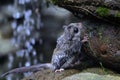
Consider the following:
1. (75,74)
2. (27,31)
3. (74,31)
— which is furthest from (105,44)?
(27,31)

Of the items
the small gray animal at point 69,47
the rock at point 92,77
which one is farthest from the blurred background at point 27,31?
the rock at point 92,77

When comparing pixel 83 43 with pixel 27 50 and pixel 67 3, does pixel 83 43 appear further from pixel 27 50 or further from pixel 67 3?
pixel 27 50

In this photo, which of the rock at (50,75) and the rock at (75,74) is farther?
the rock at (50,75)

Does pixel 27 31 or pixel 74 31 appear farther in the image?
pixel 27 31

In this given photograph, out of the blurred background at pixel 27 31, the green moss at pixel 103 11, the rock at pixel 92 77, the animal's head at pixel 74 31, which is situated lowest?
the blurred background at pixel 27 31

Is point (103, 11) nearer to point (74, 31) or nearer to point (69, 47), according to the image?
point (74, 31)

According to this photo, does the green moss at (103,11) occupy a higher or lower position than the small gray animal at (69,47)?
higher

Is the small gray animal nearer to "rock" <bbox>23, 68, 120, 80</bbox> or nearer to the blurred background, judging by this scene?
"rock" <bbox>23, 68, 120, 80</bbox>

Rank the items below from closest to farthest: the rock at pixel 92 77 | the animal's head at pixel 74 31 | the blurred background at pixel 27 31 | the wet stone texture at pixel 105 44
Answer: the rock at pixel 92 77 < the wet stone texture at pixel 105 44 < the animal's head at pixel 74 31 < the blurred background at pixel 27 31

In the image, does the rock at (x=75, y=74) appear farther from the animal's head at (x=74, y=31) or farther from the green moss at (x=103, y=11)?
the green moss at (x=103, y=11)
